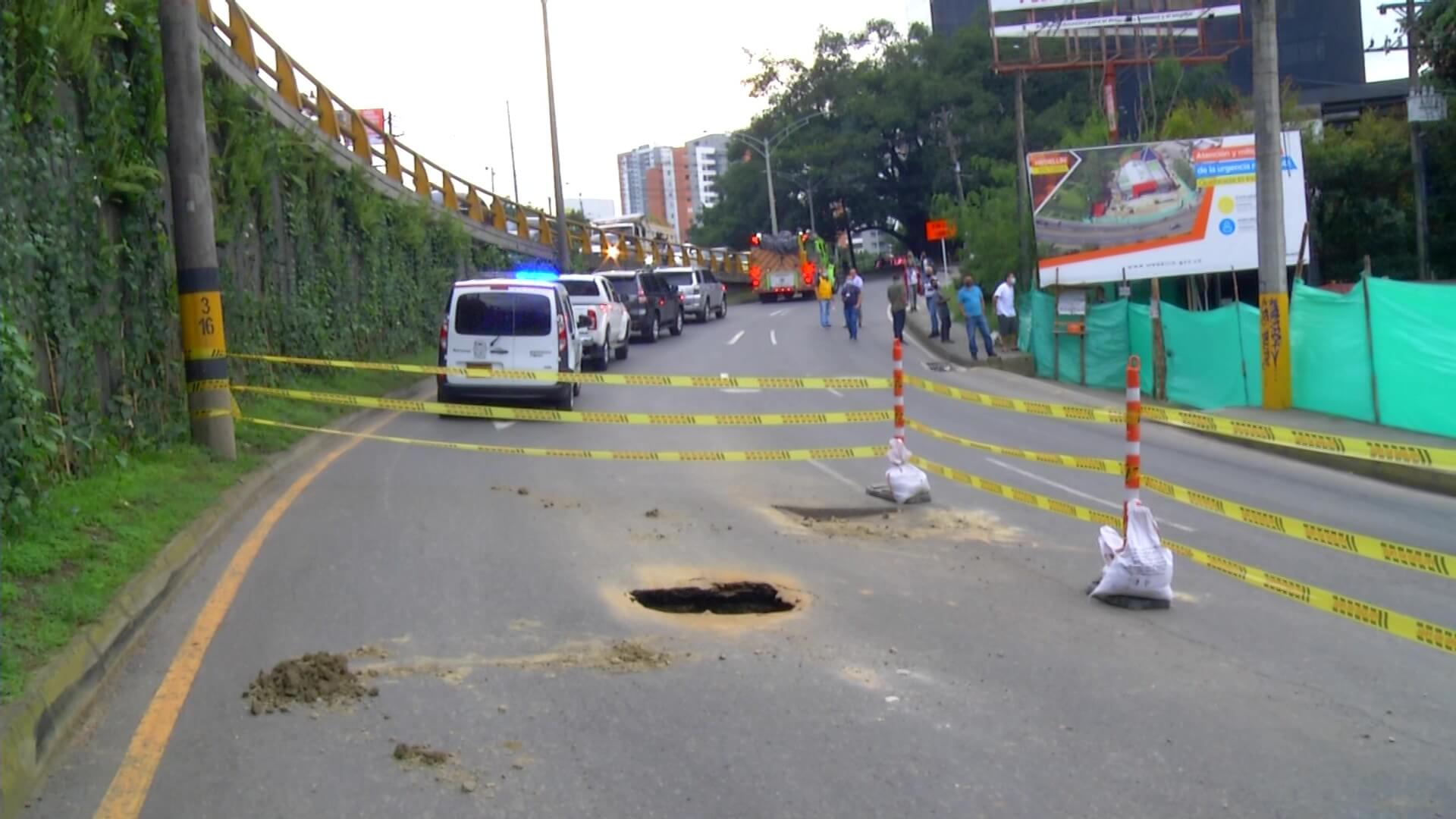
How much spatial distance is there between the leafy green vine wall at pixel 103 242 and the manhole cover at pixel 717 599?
3.78m

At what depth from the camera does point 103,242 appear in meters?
11.6

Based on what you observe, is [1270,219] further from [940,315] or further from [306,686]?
[306,686]

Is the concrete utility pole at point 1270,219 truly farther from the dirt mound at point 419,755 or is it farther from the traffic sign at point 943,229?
the traffic sign at point 943,229

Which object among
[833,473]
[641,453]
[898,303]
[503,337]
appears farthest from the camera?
[898,303]

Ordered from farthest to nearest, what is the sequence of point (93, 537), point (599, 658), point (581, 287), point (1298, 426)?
1. point (581, 287)
2. point (1298, 426)
3. point (93, 537)
4. point (599, 658)

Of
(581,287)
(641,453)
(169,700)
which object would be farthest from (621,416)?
(581,287)

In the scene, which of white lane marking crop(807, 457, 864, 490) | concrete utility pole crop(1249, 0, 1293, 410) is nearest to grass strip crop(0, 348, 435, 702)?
white lane marking crop(807, 457, 864, 490)

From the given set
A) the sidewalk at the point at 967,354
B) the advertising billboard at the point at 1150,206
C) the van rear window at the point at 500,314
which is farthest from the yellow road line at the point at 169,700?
the advertising billboard at the point at 1150,206

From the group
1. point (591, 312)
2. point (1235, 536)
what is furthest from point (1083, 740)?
point (591, 312)

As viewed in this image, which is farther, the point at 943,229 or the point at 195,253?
the point at 943,229

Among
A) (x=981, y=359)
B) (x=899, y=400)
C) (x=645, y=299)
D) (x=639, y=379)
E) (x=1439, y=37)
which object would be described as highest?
(x=1439, y=37)

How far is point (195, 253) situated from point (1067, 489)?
27.7 feet

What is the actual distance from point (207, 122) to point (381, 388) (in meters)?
5.64

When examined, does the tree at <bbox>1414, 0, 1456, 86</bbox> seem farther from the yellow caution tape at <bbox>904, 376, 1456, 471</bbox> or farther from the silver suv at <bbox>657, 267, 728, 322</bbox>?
the yellow caution tape at <bbox>904, 376, 1456, 471</bbox>
